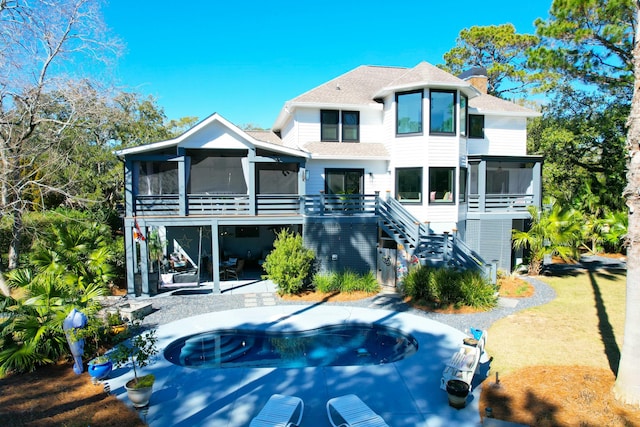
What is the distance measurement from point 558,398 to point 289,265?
9.37m

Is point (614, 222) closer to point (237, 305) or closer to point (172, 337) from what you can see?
point (237, 305)

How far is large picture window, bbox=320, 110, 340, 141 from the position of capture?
19141 mm

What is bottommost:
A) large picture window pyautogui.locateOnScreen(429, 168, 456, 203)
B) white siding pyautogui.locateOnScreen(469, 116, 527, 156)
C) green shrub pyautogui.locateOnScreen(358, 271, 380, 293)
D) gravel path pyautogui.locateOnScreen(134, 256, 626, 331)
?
gravel path pyautogui.locateOnScreen(134, 256, 626, 331)

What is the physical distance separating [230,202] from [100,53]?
721 cm

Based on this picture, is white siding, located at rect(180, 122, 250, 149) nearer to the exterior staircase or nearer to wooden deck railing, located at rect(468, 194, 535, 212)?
the exterior staircase

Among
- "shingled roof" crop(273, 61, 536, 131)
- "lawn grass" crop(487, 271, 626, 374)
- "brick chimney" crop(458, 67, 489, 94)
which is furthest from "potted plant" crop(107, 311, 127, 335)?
"brick chimney" crop(458, 67, 489, 94)

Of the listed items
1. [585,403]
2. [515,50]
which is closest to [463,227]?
[585,403]

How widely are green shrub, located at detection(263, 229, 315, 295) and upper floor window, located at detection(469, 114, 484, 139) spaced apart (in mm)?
11393

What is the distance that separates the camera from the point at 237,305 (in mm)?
14039

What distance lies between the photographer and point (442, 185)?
17.9m

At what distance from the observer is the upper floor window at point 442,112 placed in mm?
17297

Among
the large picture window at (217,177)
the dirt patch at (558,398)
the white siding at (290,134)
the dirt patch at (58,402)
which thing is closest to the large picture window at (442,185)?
the white siding at (290,134)

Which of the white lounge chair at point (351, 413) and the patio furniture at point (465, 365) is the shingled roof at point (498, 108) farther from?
the white lounge chair at point (351, 413)

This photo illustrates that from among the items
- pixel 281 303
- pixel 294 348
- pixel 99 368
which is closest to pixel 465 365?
pixel 294 348
